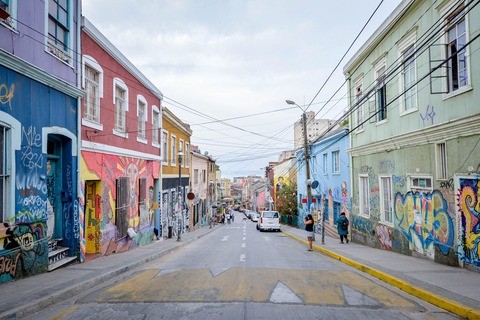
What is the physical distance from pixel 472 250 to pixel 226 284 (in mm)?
6097

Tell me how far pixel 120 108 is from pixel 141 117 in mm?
2406

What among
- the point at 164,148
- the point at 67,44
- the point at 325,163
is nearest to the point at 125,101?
the point at 67,44

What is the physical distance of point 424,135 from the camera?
1045cm

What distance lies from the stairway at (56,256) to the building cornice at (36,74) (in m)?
4.28

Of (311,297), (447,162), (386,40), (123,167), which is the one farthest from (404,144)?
(123,167)

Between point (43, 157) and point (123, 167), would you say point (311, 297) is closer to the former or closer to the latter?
point (43, 157)

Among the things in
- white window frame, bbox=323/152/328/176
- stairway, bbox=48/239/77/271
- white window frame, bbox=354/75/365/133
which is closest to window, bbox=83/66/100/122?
stairway, bbox=48/239/77/271

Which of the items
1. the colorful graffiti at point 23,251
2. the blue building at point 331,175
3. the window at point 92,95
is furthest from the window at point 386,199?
the colorful graffiti at point 23,251

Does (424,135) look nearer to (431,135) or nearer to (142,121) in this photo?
(431,135)

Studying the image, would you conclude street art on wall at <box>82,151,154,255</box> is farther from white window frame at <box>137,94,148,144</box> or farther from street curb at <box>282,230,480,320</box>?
street curb at <box>282,230,480,320</box>

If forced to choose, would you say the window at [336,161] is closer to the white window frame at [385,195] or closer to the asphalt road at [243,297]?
the white window frame at [385,195]

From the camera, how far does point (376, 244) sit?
14461mm

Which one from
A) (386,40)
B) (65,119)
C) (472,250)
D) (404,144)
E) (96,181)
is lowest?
(472,250)

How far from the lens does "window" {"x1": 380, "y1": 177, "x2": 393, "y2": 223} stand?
13.4 m
